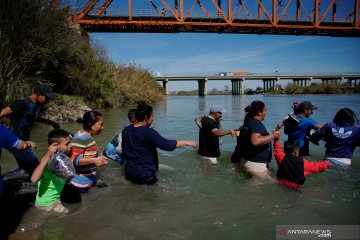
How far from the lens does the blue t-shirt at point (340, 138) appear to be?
505 cm

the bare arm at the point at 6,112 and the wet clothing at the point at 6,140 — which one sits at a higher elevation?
the bare arm at the point at 6,112

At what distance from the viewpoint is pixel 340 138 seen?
16.8 feet

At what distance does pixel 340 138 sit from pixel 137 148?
344cm

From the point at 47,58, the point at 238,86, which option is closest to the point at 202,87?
the point at 238,86

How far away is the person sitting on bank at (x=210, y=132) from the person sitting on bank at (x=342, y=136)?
1925mm

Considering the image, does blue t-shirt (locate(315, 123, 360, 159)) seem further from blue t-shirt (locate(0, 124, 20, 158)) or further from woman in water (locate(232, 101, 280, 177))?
blue t-shirt (locate(0, 124, 20, 158))

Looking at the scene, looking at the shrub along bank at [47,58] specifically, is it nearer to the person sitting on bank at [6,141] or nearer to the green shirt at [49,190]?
the green shirt at [49,190]

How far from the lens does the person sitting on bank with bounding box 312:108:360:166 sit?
5.03 meters

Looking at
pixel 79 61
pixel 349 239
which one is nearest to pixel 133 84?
pixel 79 61

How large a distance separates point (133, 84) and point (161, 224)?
24786mm

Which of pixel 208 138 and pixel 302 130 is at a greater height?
pixel 302 130

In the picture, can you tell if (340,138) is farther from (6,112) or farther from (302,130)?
(6,112)

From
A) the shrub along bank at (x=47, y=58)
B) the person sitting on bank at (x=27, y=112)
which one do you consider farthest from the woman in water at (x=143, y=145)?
the shrub along bank at (x=47, y=58)

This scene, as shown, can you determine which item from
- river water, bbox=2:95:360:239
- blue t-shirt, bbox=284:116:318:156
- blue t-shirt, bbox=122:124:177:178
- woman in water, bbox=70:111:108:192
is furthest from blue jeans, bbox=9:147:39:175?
blue t-shirt, bbox=284:116:318:156
